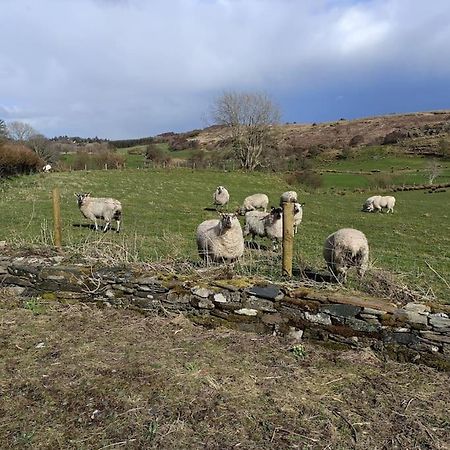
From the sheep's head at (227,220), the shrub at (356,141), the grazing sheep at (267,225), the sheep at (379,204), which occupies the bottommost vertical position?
the sheep at (379,204)

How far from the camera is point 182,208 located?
2548cm

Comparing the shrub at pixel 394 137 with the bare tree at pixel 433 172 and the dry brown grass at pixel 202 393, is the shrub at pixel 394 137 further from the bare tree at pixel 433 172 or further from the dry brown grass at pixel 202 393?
the dry brown grass at pixel 202 393

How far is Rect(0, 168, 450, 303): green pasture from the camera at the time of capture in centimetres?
1148

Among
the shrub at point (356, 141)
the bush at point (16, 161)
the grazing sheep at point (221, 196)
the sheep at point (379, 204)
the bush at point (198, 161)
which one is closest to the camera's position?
the grazing sheep at point (221, 196)

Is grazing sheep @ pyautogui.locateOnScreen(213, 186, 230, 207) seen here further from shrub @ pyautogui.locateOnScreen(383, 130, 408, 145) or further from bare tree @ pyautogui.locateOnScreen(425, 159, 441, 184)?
shrub @ pyautogui.locateOnScreen(383, 130, 408, 145)

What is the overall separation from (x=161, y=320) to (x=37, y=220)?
13932 millimetres

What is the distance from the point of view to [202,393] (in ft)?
14.5

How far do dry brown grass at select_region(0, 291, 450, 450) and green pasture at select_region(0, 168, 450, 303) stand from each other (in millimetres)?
1974

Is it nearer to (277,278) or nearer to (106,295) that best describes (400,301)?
(277,278)

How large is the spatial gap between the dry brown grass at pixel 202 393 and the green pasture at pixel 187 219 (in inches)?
77.7

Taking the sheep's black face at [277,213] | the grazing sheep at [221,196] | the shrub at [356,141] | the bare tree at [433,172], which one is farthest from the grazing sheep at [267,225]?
the shrub at [356,141]

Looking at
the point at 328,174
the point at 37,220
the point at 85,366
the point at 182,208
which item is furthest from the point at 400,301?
the point at 328,174

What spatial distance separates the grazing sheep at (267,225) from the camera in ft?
46.7

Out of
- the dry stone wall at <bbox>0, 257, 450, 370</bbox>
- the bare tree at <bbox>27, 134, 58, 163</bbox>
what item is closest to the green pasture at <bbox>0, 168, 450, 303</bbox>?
the dry stone wall at <bbox>0, 257, 450, 370</bbox>
